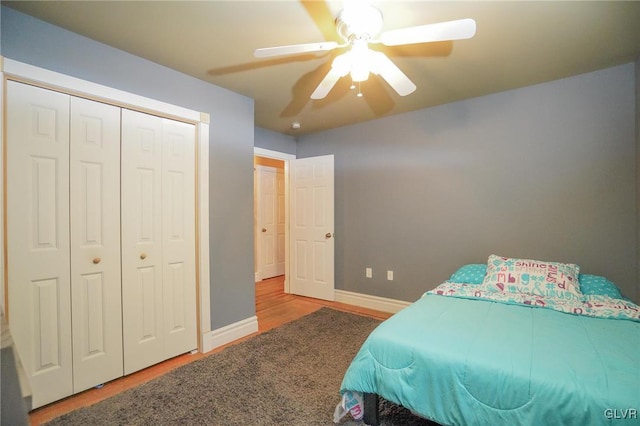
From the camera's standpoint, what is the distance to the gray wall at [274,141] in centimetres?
388

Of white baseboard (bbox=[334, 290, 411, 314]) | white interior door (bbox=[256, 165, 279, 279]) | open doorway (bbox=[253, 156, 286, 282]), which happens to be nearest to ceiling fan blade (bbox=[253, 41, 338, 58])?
white baseboard (bbox=[334, 290, 411, 314])

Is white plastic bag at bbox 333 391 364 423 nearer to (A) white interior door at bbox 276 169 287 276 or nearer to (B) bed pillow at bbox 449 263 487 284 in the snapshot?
(B) bed pillow at bbox 449 263 487 284

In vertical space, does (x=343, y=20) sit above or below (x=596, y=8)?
below

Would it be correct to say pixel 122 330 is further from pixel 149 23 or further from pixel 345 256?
pixel 345 256

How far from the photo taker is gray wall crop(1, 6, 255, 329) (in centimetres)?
186

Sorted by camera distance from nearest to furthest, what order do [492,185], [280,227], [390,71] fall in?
[390,71]
[492,185]
[280,227]

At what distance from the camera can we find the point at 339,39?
1929 mm

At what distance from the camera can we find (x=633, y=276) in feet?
7.57

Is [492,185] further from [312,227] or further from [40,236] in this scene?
[40,236]

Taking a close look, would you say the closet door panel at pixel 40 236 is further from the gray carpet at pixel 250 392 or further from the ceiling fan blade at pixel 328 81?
the ceiling fan blade at pixel 328 81

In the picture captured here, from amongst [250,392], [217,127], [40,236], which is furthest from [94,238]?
[250,392]

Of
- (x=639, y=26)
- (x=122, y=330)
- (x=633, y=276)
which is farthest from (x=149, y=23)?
(x=633, y=276)

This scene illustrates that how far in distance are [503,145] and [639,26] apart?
1168 millimetres

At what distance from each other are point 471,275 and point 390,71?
1.97m
